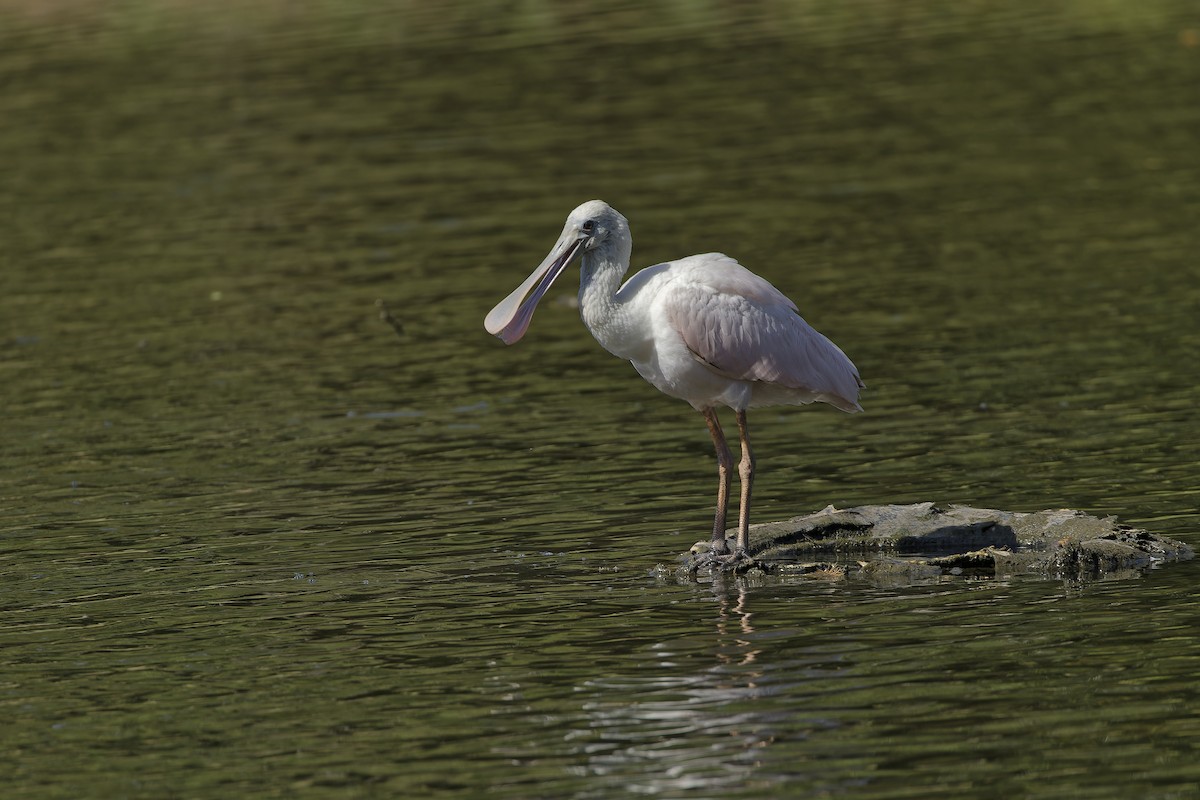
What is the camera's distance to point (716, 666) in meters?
10.2

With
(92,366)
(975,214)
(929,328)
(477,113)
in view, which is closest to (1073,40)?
(477,113)

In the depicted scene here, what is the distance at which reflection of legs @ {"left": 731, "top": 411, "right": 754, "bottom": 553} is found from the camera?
1200 cm

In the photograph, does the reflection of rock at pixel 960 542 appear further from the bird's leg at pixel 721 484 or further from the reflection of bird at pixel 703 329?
the reflection of bird at pixel 703 329

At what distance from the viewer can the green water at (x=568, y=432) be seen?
934 centimetres

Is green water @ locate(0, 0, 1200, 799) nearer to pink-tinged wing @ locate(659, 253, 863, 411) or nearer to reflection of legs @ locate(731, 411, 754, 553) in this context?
reflection of legs @ locate(731, 411, 754, 553)

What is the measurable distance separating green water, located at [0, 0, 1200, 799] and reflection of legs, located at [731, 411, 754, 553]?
43cm

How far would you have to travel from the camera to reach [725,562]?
1184cm

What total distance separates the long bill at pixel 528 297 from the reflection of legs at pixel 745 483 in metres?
1.31

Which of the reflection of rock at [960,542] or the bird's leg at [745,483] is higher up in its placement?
the bird's leg at [745,483]

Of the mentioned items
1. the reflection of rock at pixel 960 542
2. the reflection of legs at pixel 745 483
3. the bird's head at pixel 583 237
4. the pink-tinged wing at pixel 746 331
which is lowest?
the reflection of rock at pixel 960 542

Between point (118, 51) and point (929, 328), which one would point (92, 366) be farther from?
point (118, 51)

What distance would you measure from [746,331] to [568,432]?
420 centimetres

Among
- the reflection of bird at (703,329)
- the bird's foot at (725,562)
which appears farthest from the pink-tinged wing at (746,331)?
the bird's foot at (725,562)

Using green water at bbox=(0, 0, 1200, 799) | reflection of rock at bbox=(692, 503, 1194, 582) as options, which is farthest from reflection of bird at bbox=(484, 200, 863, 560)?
green water at bbox=(0, 0, 1200, 799)
